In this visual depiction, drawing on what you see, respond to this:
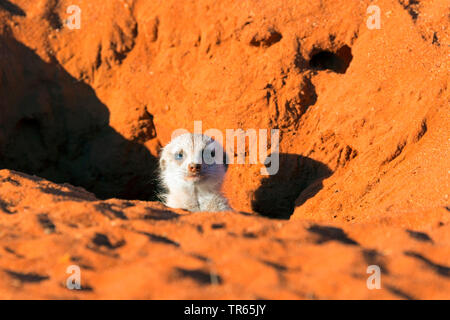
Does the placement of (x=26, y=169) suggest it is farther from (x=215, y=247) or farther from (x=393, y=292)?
(x=393, y=292)

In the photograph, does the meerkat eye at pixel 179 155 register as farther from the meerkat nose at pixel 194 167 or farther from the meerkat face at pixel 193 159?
the meerkat nose at pixel 194 167

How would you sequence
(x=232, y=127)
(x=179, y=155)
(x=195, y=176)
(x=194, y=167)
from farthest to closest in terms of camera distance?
1. (x=232, y=127)
2. (x=179, y=155)
3. (x=195, y=176)
4. (x=194, y=167)

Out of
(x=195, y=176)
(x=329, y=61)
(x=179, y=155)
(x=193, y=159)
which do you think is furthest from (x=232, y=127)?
(x=329, y=61)

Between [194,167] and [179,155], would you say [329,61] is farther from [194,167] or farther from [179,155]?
[194,167]

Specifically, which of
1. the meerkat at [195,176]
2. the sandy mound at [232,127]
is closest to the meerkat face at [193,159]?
the meerkat at [195,176]

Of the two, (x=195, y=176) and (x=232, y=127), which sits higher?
(x=232, y=127)

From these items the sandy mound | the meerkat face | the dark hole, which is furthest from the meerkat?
the dark hole

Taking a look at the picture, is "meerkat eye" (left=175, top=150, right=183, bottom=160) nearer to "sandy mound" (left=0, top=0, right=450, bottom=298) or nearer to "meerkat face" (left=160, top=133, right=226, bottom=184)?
"meerkat face" (left=160, top=133, right=226, bottom=184)
